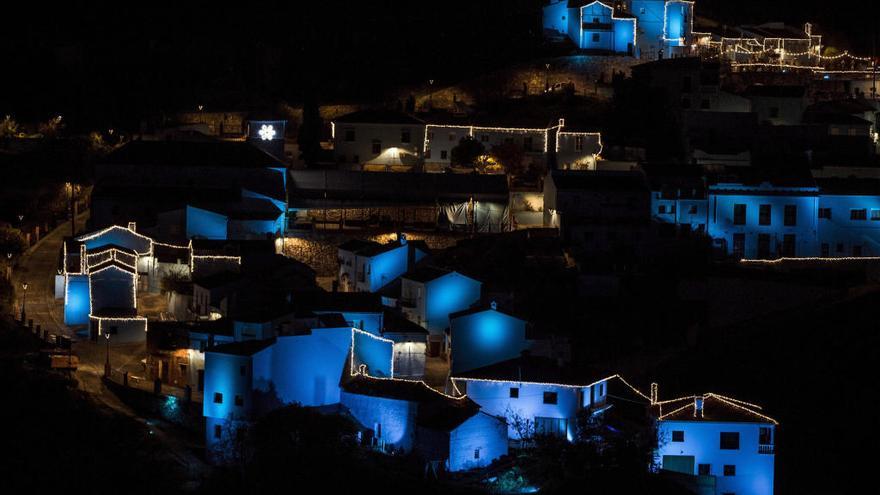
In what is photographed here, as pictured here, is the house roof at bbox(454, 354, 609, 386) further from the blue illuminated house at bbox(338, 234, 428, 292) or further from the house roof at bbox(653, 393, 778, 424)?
the blue illuminated house at bbox(338, 234, 428, 292)

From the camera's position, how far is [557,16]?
54.8m

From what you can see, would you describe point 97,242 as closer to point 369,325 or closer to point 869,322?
point 369,325

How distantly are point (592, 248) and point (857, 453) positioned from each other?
7.99 metres

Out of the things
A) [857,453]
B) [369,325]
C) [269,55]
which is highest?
[269,55]

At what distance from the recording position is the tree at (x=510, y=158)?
4641 cm

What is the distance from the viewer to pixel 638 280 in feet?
133

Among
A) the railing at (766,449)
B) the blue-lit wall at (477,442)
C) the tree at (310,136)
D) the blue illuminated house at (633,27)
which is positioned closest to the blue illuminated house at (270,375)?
the blue-lit wall at (477,442)

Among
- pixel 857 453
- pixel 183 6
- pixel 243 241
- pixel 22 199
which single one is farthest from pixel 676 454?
pixel 183 6

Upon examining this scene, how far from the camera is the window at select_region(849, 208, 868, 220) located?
1690 inches

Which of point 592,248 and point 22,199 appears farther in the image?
point 22,199

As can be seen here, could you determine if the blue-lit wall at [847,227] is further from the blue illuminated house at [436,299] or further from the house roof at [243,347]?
the house roof at [243,347]

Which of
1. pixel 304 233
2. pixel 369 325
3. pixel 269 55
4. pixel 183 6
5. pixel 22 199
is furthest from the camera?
pixel 183 6

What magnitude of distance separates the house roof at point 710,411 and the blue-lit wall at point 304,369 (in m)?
5.78

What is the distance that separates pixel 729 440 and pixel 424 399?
5.36 m
